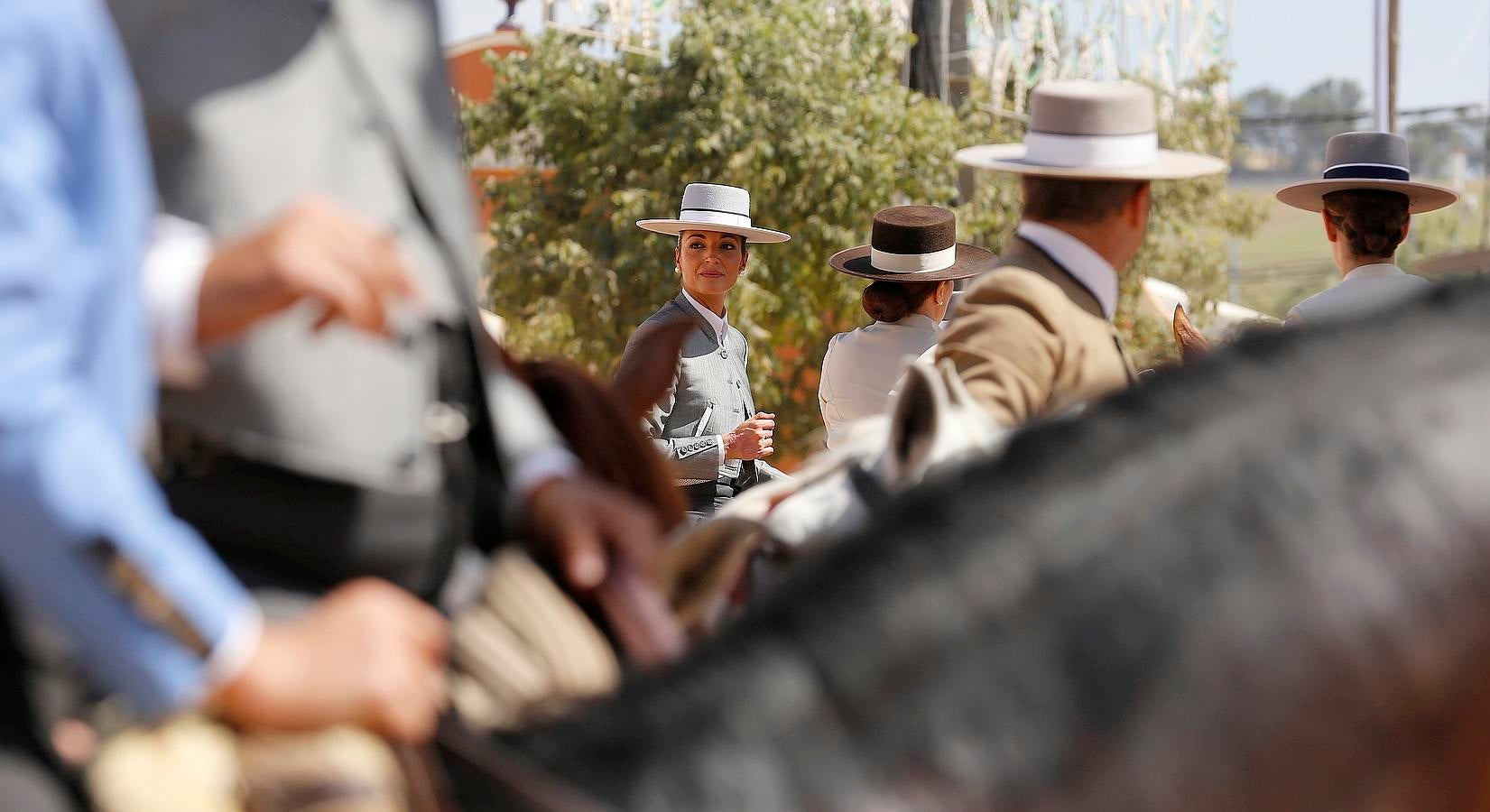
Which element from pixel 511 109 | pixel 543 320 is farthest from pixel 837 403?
pixel 511 109

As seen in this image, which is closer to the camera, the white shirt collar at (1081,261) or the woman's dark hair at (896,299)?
the white shirt collar at (1081,261)

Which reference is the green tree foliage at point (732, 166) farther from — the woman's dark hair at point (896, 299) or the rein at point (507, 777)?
the rein at point (507, 777)

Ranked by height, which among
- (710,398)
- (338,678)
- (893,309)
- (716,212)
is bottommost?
(710,398)

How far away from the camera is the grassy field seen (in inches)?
1198

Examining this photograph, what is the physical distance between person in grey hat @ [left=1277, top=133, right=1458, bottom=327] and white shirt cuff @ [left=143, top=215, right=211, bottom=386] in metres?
2.89

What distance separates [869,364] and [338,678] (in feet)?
11.4

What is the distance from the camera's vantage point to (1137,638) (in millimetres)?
955

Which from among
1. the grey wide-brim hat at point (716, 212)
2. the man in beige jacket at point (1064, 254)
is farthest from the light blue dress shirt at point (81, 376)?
the grey wide-brim hat at point (716, 212)

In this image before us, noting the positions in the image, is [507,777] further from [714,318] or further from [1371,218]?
[714,318]

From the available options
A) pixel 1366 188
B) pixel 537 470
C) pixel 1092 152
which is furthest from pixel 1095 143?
pixel 1366 188

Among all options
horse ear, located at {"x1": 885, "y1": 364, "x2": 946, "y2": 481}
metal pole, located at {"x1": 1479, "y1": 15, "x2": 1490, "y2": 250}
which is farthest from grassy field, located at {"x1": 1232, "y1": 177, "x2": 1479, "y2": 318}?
horse ear, located at {"x1": 885, "y1": 364, "x2": 946, "y2": 481}

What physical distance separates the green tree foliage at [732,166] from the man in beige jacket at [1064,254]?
7.20 metres

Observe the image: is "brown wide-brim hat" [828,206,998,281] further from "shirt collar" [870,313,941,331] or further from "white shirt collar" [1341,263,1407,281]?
"white shirt collar" [1341,263,1407,281]

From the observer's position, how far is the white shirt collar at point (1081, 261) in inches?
81.1
